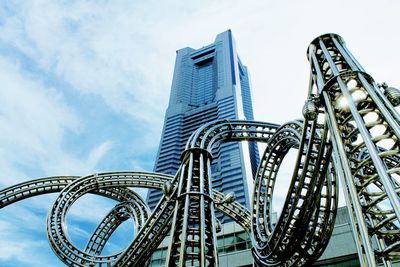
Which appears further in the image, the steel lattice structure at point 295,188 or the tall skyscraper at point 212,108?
the tall skyscraper at point 212,108

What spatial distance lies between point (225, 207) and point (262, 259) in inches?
237

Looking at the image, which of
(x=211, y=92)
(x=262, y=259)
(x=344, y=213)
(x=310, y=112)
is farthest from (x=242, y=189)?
(x=310, y=112)

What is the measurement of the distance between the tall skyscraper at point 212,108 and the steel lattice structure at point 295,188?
6806cm

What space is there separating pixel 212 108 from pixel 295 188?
350 feet

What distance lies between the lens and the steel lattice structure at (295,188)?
6352 mm

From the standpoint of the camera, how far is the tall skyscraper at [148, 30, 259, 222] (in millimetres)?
97637

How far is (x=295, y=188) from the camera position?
13.0m

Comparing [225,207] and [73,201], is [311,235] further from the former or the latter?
[73,201]

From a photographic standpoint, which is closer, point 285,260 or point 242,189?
point 285,260

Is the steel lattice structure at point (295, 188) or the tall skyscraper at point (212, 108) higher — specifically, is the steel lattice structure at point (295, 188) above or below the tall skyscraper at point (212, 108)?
below

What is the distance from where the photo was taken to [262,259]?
51.5ft

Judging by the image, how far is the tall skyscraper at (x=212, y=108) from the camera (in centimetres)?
9764

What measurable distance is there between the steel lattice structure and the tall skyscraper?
68065 millimetres

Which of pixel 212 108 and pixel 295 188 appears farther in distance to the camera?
pixel 212 108
